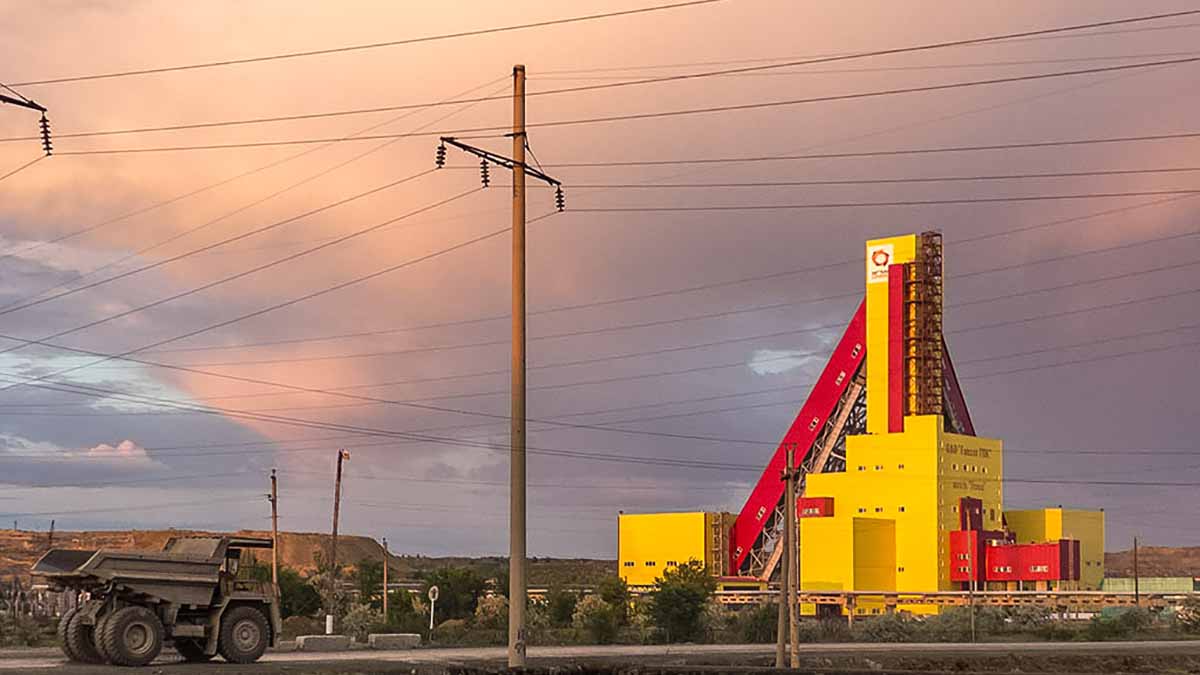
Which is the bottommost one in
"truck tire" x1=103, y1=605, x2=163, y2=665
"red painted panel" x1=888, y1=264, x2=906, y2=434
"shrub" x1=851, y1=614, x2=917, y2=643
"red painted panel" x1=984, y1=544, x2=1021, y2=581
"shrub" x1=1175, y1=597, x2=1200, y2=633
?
"shrub" x1=1175, y1=597, x2=1200, y2=633

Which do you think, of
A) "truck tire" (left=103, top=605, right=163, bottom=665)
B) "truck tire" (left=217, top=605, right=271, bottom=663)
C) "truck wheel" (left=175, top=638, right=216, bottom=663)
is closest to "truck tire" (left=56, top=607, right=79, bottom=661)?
"truck tire" (left=103, top=605, right=163, bottom=665)

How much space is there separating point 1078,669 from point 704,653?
13.1 m

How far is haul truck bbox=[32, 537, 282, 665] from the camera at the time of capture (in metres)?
33.3

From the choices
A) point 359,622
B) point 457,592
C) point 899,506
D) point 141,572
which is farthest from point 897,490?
point 141,572

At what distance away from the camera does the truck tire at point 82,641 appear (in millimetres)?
34062

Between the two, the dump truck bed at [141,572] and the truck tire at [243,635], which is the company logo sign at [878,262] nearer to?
the truck tire at [243,635]

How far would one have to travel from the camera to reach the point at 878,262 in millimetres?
103562

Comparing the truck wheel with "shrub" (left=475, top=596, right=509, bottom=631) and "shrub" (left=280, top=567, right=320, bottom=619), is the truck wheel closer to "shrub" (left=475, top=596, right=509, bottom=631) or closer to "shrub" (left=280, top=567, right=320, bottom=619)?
"shrub" (left=475, top=596, right=509, bottom=631)

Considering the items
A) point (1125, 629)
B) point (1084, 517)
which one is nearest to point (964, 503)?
point (1084, 517)

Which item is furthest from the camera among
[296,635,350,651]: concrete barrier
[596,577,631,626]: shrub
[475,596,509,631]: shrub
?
[596,577,631,626]: shrub

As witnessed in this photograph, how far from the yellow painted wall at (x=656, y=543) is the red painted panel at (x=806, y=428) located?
120 inches

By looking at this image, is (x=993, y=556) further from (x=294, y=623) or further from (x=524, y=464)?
(x=524, y=464)

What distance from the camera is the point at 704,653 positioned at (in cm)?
5178

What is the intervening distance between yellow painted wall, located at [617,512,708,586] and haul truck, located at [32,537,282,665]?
2964 inches
